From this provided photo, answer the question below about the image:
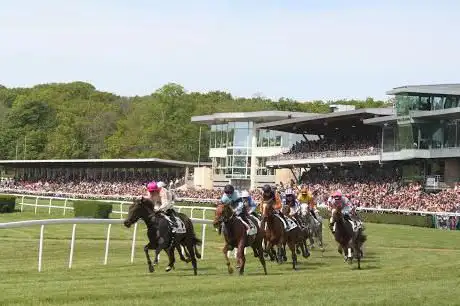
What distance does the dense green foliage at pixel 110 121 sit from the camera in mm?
90562

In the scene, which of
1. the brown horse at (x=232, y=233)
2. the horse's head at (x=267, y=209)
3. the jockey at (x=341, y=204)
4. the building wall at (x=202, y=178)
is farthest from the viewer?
the building wall at (x=202, y=178)

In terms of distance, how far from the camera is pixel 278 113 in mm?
70125

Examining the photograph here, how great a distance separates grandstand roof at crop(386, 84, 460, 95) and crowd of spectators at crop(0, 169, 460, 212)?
5.41m

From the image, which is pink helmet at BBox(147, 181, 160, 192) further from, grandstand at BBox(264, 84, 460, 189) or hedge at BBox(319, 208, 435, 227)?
grandstand at BBox(264, 84, 460, 189)

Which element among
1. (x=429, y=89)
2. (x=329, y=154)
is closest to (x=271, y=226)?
(x=429, y=89)

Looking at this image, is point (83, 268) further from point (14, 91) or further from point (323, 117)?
point (14, 91)

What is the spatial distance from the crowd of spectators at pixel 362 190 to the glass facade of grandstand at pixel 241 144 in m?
4.44

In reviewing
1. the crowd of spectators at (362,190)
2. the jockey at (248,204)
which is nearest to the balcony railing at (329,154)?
the crowd of spectators at (362,190)

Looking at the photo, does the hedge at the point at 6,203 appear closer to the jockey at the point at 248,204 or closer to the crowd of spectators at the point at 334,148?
the jockey at the point at 248,204

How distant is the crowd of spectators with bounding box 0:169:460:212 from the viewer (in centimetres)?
4134

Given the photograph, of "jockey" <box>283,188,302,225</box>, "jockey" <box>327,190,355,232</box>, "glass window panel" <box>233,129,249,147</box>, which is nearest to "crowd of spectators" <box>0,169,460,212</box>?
"glass window panel" <box>233,129,249,147</box>

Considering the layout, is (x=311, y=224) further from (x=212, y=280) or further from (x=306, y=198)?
(x=212, y=280)

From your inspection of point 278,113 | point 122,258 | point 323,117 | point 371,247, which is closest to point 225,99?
point 278,113

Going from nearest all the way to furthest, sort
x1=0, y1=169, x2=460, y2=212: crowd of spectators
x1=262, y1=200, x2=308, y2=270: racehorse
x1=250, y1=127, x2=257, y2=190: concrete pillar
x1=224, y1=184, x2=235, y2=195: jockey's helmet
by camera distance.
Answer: x1=224, y1=184, x2=235, y2=195: jockey's helmet, x1=262, y1=200, x2=308, y2=270: racehorse, x1=0, y1=169, x2=460, y2=212: crowd of spectators, x1=250, y1=127, x2=257, y2=190: concrete pillar
